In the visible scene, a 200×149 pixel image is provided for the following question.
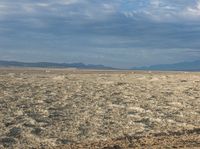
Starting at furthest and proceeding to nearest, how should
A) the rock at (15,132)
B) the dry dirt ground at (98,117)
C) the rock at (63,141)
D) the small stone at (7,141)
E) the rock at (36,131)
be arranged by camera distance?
the rock at (36,131), the rock at (15,132), the rock at (63,141), the dry dirt ground at (98,117), the small stone at (7,141)

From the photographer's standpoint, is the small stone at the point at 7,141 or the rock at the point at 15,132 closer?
the small stone at the point at 7,141

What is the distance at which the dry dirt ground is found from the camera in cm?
1900

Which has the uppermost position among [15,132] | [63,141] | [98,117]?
[98,117]

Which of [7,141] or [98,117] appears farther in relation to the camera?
[98,117]

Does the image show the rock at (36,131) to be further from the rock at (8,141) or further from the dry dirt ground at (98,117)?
the rock at (8,141)

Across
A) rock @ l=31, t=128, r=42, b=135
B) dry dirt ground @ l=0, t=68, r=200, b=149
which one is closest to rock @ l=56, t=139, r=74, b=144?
dry dirt ground @ l=0, t=68, r=200, b=149

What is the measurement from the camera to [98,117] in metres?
22.9

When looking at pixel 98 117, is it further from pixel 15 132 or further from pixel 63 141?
pixel 15 132

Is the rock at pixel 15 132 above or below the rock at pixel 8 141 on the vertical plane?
above

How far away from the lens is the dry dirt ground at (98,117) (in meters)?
19.0

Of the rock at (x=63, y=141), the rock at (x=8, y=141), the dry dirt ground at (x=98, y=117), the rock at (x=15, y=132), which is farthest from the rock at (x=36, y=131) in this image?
the rock at (x=8, y=141)

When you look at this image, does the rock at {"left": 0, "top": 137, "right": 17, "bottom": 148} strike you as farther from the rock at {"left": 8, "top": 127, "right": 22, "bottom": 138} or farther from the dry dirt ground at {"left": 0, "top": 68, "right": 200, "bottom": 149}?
the rock at {"left": 8, "top": 127, "right": 22, "bottom": 138}

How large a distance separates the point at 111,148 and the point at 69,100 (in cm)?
941

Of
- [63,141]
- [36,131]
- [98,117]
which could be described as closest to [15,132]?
[36,131]
